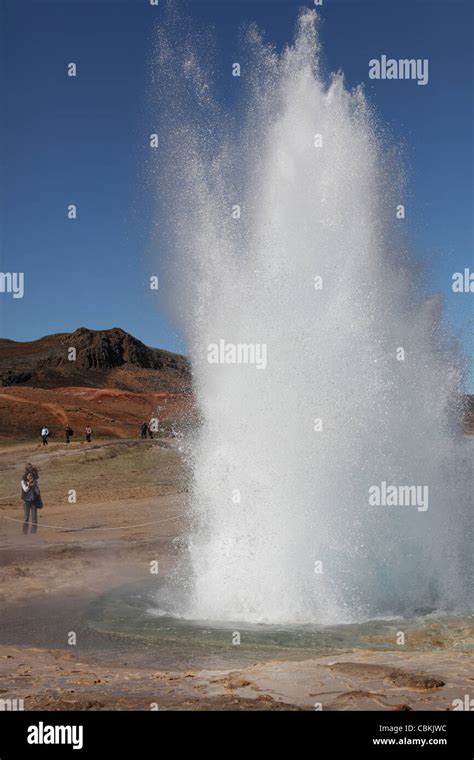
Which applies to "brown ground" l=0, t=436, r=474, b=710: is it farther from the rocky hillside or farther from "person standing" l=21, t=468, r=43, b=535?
the rocky hillside

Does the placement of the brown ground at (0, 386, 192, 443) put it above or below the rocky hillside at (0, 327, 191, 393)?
below

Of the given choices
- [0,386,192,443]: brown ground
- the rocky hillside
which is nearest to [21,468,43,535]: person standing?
[0,386,192,443]: brown ground

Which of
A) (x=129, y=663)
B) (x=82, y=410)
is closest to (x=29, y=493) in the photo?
(x=129, y=663)

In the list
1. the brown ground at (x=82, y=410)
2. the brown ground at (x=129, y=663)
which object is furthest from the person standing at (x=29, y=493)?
the brown ground at (x=82, y=410)

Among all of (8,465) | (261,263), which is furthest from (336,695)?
(8,465)

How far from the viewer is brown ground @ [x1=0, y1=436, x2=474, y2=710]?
5.65 metres

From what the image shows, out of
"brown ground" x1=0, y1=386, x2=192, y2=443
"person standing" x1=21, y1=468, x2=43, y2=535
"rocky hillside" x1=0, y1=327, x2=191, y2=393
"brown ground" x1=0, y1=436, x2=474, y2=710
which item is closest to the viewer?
"brown ground" x1=0, y1=436, x2=474, y2=710

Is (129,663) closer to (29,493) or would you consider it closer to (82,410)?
(29,493)

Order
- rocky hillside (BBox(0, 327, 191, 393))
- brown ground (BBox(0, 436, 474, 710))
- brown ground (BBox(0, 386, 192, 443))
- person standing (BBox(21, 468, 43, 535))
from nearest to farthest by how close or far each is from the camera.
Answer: brown ground (BBox(0, 436, 474, 710)), person standing (BBox(21, 468, 43, 535)), brown ground (BBox(0, 386, 192, 443)), rocky hillside (BBox(0, 327, 191, 393))

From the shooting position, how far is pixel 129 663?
706 cm

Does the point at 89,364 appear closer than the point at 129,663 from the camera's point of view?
No

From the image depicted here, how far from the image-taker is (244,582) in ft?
31.4

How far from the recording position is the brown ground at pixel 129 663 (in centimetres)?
565

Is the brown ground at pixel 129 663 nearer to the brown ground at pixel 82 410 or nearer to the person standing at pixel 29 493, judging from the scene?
the person standing at pixel 29 493
